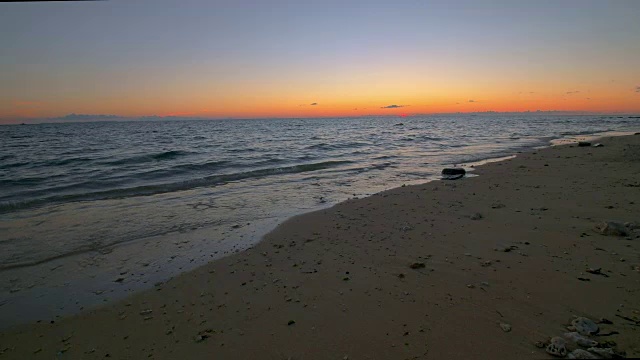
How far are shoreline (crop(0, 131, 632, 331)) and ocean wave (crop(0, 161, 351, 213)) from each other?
6.50 meters

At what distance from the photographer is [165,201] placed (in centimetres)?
1174

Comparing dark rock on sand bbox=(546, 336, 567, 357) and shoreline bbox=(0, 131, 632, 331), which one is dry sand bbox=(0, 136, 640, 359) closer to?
dark rock on sand bbox=(546, 336, 567, 357)

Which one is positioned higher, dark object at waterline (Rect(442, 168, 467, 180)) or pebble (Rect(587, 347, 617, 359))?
dark object at waterline (Rect(442, 168, 467, 180))

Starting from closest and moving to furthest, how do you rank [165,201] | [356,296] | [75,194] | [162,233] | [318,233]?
[356,296] → [318,233] → [162,233] → [165,201] → [75,194]

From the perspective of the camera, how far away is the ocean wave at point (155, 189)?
1174cm

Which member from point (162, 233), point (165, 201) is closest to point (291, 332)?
point (162, 233)

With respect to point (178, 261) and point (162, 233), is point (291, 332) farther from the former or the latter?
point (162, 233)

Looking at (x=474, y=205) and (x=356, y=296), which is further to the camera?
(x=474, y=205)

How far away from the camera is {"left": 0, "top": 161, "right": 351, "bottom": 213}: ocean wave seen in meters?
11.7

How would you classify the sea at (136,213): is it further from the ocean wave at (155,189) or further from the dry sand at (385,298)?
the dry sand at (385,298)

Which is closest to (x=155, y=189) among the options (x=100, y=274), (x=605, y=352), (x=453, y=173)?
(x=100, y=274)

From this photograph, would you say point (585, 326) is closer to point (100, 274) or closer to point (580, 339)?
point (580, 339)

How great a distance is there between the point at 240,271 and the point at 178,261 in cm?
162

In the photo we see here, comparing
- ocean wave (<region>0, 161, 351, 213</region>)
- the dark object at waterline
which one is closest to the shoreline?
ocean wave (<region>0, 161, 351, 213</region>)
